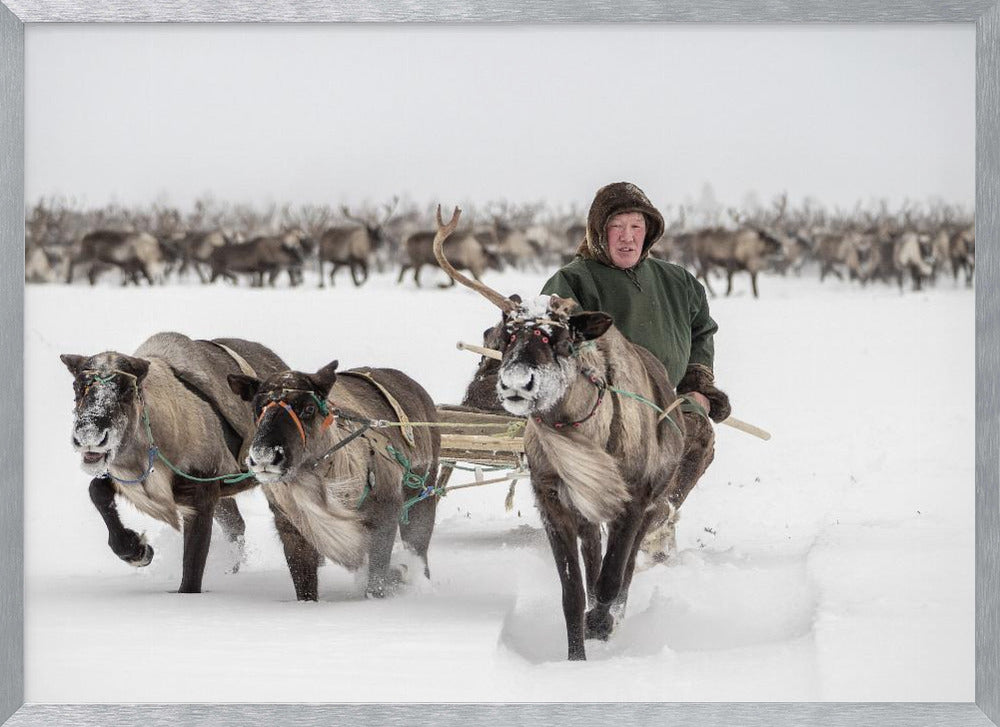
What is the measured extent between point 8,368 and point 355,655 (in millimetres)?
1619

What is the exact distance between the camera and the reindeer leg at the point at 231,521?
7.29 metres

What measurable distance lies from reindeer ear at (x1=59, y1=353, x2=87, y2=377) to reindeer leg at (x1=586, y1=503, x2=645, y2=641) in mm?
2068

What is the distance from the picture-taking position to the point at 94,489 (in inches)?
261

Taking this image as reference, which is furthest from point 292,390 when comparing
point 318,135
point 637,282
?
point 637,282

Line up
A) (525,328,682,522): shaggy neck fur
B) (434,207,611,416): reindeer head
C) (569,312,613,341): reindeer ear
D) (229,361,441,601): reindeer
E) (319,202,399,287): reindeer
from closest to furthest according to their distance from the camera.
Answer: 1. (434,207,611,416): reindeer head
2. (569,312,613,341): reindeer ear
3. (525,328,682,522): shaggy neck fur
4. (229,361,441,601): reindeer
5. (319,202,399,287): reindeer

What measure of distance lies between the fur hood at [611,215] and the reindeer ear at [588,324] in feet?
2.50

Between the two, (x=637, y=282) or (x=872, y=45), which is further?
(x=637, y=282)

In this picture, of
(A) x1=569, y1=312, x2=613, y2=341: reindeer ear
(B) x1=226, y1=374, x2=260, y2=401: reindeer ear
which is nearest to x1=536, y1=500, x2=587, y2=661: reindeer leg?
(A) x1=569, y1=312, x2=613, y2=341: reindeer ear

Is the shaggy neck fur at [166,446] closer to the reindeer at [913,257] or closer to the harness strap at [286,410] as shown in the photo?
the harness strap at [286,410]

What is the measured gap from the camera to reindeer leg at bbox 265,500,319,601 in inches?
273

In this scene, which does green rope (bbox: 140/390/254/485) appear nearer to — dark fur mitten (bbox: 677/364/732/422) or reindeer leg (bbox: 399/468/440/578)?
reindeer leg (bbox: 399/468/440/578)

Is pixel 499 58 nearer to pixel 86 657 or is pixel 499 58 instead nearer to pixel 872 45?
pixel 872 45

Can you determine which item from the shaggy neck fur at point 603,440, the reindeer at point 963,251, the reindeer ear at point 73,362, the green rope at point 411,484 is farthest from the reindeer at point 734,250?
the reindeer ear at point 73,362

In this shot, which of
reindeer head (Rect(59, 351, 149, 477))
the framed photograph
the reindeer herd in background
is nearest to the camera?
the framed photograph
